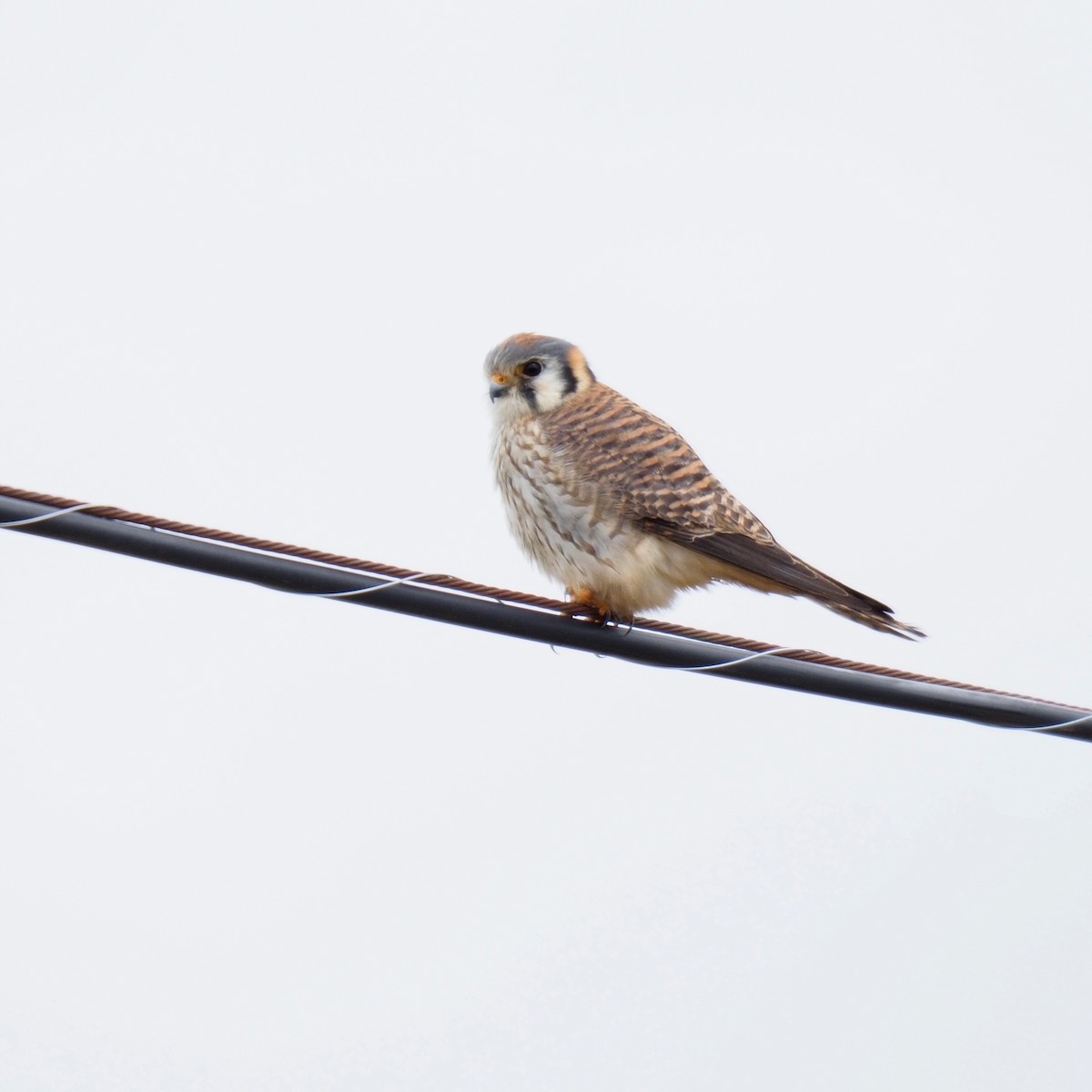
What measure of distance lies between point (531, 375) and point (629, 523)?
2.95 feet

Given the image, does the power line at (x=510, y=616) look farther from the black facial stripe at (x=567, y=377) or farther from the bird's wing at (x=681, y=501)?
the black facial stripe at (x=567, y=377)

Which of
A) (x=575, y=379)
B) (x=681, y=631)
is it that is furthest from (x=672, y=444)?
(x=681, y=631)

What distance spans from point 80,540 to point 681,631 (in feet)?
4.64

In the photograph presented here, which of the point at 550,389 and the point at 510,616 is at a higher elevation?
the point at 550,389

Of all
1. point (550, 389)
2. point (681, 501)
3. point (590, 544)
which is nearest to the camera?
point (590, 544)

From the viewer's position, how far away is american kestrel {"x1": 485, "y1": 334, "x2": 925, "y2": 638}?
499 cm

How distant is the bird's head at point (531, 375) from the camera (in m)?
5.67

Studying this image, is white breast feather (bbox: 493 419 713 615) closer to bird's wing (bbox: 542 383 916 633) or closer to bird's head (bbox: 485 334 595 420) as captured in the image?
bird's wing (bbox: 542 383 916 633)

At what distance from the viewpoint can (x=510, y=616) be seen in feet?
12.5

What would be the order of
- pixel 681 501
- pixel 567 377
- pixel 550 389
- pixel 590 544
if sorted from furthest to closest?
1. pixel 567 377
2. pixel 550 389
3. pixel 681 501
4. pixel 590 544

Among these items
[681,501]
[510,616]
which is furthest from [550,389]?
[510,616]

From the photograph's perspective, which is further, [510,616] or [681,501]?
[681,501]

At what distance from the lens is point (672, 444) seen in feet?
18.2

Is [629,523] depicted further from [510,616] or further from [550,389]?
[510,616]
